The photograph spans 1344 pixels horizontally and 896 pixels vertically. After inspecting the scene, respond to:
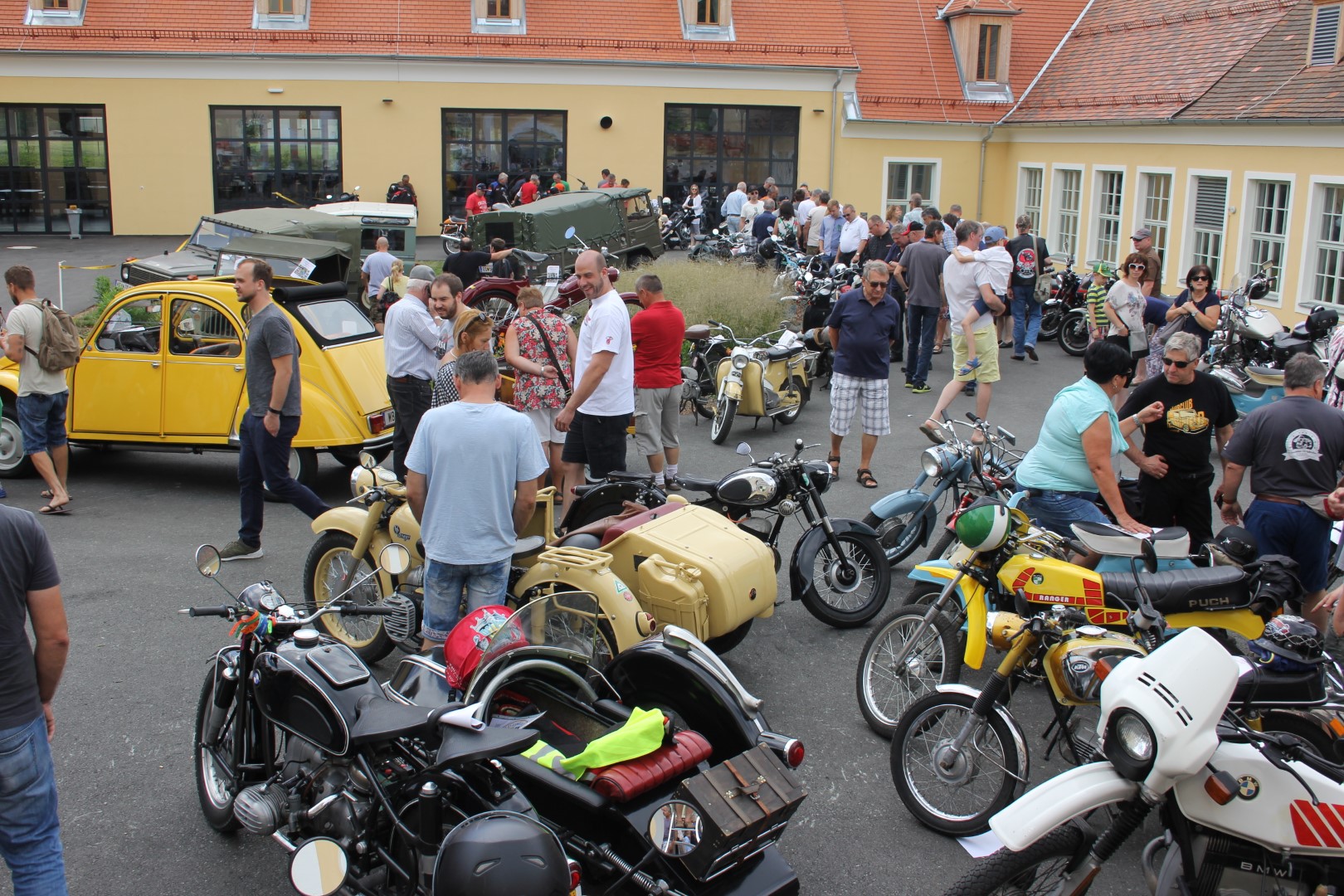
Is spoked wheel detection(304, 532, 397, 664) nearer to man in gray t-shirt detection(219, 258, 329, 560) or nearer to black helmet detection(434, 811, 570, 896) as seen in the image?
man in gray t-shirt detection(219, 258, 329, 560)

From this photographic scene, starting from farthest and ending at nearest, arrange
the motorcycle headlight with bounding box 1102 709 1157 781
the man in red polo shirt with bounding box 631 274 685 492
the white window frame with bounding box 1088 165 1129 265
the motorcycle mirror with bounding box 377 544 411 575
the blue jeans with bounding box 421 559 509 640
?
1. the white window frame with bounding box 1088 165 1129 265
2. the man in red polo shirt with bounding box 631 274 685 492
3. the blue jeans with bounding box 421 559 509 640
4. the motorcycle mirror with bounding box 377 544 411 575
5. the motorcycle headlight with bounding box 1102 709 1157 781

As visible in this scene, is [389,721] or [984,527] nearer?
[389,721]

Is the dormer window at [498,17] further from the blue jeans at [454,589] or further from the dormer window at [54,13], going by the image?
the blue jeans at [454,589]

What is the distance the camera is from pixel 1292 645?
429cm

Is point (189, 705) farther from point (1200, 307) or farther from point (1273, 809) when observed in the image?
point (1200, 307)

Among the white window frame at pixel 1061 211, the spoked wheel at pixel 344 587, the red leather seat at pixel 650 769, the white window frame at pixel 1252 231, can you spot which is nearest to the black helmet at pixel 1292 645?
the red leather seat at pixel 650 769

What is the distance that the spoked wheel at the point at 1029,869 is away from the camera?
3291 mm

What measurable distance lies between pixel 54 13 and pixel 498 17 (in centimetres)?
1103

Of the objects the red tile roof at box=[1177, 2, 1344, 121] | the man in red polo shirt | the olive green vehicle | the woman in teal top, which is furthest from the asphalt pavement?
the red tile roof at box=[1177, 2, 1344, 121]

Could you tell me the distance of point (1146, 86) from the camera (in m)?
22.3

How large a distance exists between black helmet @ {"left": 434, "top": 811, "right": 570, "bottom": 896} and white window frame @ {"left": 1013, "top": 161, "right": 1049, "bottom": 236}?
2546 centimetres

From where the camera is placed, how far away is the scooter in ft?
36.1

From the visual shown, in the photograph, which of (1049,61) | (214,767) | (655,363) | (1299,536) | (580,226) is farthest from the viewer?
(1049,61)

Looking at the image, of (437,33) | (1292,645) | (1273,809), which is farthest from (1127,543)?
(437,33)
